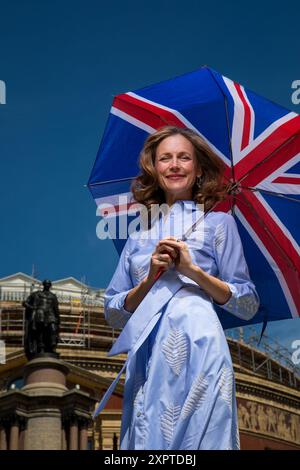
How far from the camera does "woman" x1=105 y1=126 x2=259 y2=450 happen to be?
3004mm

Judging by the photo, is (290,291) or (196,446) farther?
(290,291)

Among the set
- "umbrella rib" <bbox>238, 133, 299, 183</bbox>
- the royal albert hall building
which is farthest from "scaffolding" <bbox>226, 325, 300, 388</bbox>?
"umbrella rib" <bbox>238, 133, 299, 183</bbox>

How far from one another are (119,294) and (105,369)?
94.6 feet

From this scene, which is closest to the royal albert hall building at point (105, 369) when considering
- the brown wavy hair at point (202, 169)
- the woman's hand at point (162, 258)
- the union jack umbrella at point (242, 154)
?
the union jack umbrella at point (242, 154)

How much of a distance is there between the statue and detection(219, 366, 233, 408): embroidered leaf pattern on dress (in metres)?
16.2

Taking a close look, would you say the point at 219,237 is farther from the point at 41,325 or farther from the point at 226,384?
the point at 41,325

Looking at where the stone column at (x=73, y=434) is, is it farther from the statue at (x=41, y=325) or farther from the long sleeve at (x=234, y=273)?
the long sleeve at (x=234, y=273)

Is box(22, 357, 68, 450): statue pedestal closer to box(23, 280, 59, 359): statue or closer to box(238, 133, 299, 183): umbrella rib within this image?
box(23, 280, 59, 359): statue

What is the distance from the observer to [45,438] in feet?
56.2

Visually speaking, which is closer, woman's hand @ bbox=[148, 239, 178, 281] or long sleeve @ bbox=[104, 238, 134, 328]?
woman's hand @ bbox=[148, 239, 178, 281]

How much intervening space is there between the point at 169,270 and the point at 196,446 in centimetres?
76

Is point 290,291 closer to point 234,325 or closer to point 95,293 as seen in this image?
point 234,325
